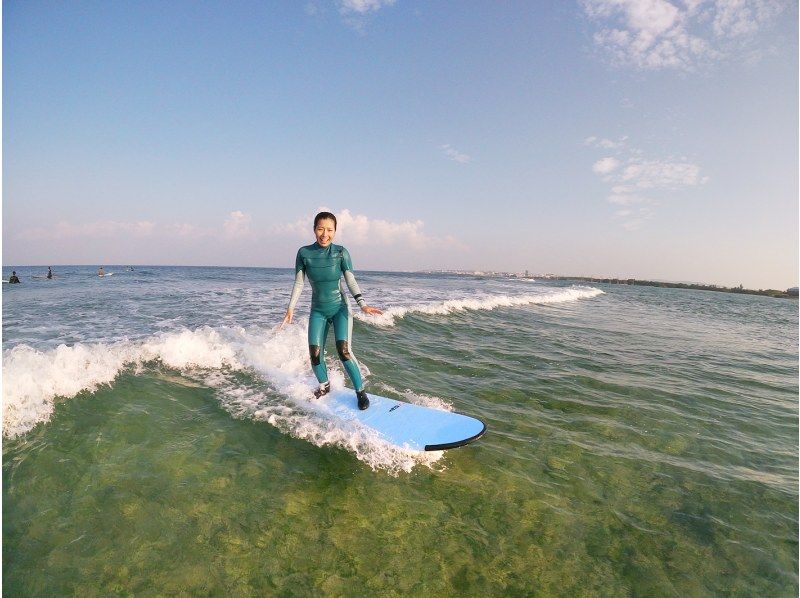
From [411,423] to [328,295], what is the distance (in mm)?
2818

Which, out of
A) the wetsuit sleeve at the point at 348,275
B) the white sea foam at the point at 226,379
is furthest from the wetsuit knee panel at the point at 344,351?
the white sea foam at the point at 226,379

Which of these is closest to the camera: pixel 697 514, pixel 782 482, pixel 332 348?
pixel 697 514

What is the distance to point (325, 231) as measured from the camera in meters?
6.33

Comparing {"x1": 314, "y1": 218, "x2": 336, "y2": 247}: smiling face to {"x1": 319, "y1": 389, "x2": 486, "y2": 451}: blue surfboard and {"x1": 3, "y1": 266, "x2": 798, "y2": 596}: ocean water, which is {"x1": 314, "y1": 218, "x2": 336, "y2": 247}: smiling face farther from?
{"x1": 3, "y1": 266, "x2": 798, "y2": 596}: ocean water

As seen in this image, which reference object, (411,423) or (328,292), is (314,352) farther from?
(411,423)

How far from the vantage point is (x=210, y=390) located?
8.10 metres

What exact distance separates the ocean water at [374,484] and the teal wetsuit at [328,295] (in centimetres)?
125

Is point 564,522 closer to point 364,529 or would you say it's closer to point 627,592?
point 627,592

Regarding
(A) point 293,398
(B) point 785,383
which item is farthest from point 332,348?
Answer: (B) point 785,383

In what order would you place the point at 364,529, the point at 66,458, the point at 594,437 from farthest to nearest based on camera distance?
the point at 594,437, the point at 66,458, the point at 364,529

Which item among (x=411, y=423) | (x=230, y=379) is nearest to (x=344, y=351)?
(x=411, y=423)

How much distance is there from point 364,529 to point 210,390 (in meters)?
5.55

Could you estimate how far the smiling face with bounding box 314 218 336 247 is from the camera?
20.7 ft

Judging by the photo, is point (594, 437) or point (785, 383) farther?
point (785, 383)
